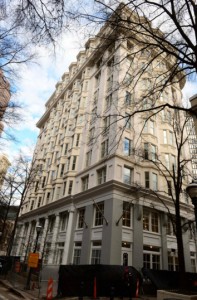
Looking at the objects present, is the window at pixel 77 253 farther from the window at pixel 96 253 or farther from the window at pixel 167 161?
the window at pixel 167 161

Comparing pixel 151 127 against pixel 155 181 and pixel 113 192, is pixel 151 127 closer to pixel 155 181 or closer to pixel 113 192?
pixel 155 181

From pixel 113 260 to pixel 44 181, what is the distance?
2466cm

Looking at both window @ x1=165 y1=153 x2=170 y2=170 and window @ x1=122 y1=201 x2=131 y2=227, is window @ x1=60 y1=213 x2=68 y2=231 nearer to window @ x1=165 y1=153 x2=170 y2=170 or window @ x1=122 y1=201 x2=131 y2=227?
window @ x1=122 y1=201 x2=131 y2=227

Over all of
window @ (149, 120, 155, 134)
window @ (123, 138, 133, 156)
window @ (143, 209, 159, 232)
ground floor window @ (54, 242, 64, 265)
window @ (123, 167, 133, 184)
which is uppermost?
window @ (149, 120, 155, 134)

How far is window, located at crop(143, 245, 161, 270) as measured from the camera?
23344 mm

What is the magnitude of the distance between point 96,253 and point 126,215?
4638 mm

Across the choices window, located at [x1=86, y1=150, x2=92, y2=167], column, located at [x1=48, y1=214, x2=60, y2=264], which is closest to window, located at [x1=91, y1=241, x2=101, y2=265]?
column, located at [x1=48, y1=214, x2=60, y2=264]

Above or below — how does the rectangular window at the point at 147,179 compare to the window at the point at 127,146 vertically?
below

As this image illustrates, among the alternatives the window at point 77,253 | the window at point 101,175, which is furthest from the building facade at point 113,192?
the window at point 77,253

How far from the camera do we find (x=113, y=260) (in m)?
20.5

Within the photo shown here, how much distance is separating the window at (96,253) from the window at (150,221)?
5.20 metres

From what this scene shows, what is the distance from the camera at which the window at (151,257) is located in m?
23.3

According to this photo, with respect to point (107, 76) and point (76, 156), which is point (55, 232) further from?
point (107, 76)

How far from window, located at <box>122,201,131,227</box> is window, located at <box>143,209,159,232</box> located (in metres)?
2.19
